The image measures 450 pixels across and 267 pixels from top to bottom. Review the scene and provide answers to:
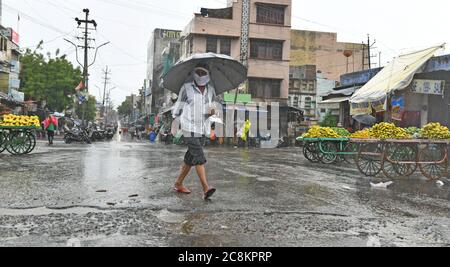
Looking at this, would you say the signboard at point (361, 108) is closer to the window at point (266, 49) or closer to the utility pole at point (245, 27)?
the utility pole at point (245, 27)

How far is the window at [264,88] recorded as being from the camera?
37312mm

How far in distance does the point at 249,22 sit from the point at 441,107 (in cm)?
2266

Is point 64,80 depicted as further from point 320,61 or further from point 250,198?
point 250,198

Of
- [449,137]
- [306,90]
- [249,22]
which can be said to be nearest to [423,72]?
[449,137]

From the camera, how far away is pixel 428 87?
15781mm

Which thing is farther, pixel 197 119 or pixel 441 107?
pixel 441 107

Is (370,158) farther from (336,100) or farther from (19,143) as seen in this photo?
(336,100)

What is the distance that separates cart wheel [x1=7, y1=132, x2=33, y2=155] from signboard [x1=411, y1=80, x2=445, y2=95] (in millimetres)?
13573

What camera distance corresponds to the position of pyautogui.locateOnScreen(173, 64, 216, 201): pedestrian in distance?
6.20 m

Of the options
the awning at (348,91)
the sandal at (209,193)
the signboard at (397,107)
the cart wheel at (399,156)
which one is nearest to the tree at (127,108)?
the awning at (348,91)

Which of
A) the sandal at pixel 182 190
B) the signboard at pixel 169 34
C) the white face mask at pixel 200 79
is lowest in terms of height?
the sandal at pixel 182 190

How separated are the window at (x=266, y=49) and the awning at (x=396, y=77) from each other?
67.6ft

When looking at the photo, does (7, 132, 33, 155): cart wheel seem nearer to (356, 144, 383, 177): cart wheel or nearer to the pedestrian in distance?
the pedestrian in distance

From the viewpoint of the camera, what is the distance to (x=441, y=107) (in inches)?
664
